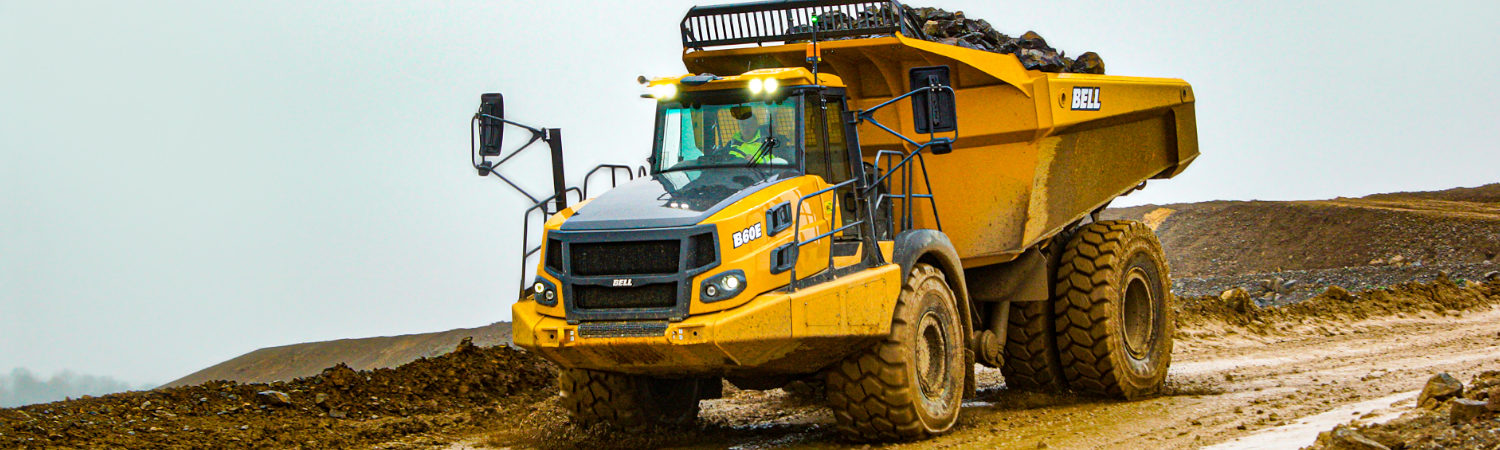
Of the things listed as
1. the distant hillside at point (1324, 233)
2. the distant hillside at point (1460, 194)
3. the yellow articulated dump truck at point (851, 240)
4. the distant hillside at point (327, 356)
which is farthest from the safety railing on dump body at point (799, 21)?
the distant hillside at point (1460, 194)

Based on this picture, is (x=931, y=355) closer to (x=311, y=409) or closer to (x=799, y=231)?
(x=799, y=231)

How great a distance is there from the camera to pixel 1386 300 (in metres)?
18.1

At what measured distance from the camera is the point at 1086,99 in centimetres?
1051

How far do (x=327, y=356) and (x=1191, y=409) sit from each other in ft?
30.2

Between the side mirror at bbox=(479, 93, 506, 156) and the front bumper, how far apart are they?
3.07 feet

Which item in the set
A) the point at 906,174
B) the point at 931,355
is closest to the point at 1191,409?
the point at 931,355

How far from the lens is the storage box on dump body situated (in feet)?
31.2

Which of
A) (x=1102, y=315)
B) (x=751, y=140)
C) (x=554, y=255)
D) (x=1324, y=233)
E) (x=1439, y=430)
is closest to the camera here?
(x=1439, y=430)

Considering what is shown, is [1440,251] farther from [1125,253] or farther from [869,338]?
[869,338]

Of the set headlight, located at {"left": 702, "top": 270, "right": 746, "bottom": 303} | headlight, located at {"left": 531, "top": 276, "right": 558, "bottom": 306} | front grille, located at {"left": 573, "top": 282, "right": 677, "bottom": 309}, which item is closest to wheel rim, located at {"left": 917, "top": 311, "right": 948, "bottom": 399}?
headlight, located at {"left": 702, "top": 270, "right": 746, "bottom": 303}

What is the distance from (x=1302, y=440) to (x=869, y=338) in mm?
2317

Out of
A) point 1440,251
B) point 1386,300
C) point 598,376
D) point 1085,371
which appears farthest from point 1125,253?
point 1440,251

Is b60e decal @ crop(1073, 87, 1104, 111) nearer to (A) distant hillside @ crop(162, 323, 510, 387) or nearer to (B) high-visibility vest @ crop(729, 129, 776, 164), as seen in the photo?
(B) high-visibility vest @ crop(729, 129, 776, 164)

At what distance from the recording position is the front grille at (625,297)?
7.63 m
